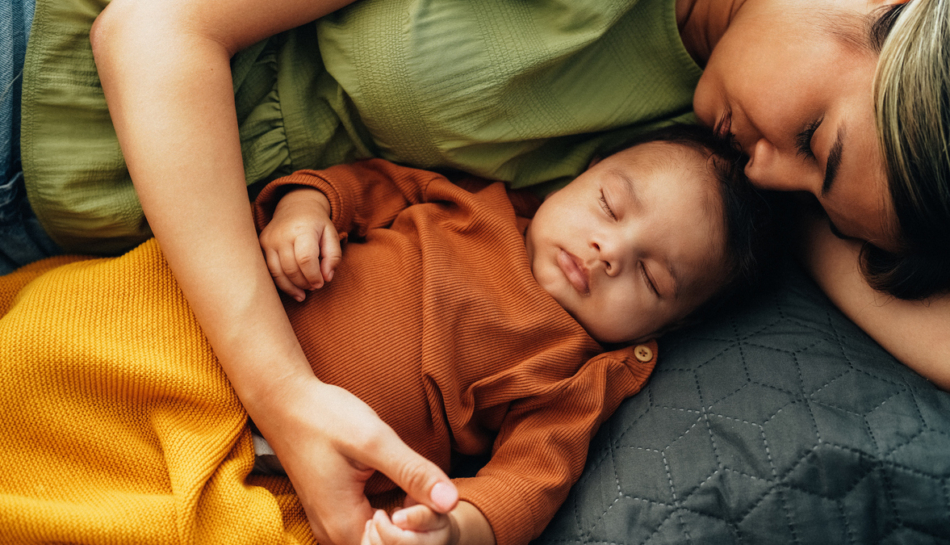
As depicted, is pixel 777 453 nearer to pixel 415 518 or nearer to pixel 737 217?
pixel 737 217

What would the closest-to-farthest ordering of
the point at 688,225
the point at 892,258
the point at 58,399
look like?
the point at 58,399, the point at 892,258, the point at 688,225

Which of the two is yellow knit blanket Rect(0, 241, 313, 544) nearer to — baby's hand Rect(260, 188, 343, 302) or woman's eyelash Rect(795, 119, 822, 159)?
baby's hand Rect(260, 188, 343, 302)

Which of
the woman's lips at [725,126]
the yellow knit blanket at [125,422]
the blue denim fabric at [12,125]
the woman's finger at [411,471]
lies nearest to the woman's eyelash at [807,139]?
the woman's lips at [725,126]

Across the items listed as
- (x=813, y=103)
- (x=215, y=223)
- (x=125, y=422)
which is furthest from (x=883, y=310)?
(x=125, y=422)

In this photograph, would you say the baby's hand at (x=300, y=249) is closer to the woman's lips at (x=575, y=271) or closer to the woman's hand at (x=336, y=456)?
the woman's hand at (x=336, y=456)

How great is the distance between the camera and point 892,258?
924 millimetres

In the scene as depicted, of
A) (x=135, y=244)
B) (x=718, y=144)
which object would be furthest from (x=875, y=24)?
(x=135, y=244)

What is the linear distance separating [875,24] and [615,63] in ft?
1.32

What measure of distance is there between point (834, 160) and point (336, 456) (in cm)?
79

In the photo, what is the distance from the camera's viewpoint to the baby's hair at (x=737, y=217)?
106 cm

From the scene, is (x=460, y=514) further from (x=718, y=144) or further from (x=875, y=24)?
(x=875, y=24)

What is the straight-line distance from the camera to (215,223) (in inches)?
32.0

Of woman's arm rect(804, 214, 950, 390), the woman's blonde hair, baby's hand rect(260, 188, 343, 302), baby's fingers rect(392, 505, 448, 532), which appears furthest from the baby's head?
baby's fingers rect(392, 505, 448, 532)

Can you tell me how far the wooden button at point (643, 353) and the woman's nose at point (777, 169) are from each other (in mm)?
336
